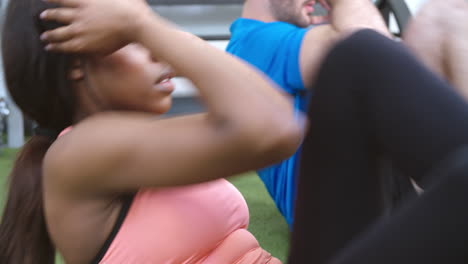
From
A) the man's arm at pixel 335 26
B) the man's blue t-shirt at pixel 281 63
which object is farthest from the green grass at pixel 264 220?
the man's arm at pixel 335 26

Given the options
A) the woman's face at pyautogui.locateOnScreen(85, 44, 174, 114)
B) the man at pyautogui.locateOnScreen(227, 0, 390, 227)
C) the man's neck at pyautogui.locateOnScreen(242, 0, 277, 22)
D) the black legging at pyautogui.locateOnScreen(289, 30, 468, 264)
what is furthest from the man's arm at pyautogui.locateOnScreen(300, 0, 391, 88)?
the black legging at pyautogui.locateOnScreen(289, 30, 468, 264)

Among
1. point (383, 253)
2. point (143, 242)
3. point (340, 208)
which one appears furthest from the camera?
point (143, 242)

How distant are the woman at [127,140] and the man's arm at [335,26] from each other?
1.80 feet

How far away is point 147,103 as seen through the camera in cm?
80

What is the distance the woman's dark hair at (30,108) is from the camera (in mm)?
777

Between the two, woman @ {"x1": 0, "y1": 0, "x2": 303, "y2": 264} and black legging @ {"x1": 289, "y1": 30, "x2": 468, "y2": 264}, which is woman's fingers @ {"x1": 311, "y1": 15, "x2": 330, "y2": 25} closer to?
woman @ {"x1": 0, "y1": 0, "x2": 303, "y2": 264}

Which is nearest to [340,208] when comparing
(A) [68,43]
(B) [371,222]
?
(B) [371,222]

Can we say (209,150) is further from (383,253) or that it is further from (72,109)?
(72,109)

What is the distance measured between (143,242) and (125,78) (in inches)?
9.5

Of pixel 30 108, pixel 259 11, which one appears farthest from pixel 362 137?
pixel 259 11

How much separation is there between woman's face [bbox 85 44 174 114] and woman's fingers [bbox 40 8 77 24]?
91 millimetres

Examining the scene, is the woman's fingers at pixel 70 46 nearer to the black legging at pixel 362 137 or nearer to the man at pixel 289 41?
the black legging at pixel 362 137

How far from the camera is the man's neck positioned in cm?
157

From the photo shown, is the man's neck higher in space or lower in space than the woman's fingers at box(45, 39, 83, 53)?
lower
